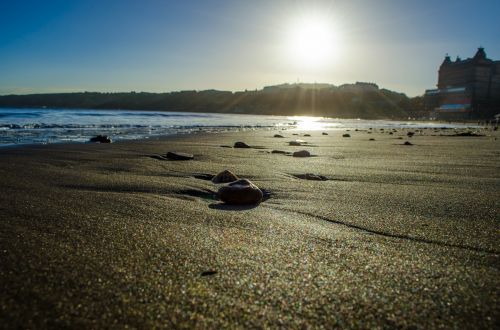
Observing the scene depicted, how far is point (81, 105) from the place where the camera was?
96688mm

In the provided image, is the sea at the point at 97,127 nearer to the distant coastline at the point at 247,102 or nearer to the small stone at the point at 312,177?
the small stone at the point at 312,177

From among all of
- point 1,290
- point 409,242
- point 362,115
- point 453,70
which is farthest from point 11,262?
point 453,70

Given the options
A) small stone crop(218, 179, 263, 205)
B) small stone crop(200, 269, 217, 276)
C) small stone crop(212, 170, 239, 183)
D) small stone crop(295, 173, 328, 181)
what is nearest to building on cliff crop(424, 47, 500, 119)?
small stone crop(295, 173, 328, 181)

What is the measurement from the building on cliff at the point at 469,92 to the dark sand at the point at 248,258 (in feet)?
250

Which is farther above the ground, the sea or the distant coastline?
the distant coastline

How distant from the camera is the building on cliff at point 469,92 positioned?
6825 centimetres

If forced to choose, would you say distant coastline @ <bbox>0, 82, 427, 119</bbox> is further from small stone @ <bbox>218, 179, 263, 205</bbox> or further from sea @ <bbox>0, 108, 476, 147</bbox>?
small stone @ <bbox>218, 179, 263, 205</bbox>

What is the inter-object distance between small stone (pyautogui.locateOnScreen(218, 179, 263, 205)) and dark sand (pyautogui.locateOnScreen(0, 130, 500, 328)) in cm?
10

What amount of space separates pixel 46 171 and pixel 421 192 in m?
3.65

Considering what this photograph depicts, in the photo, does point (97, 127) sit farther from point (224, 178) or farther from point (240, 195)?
point (240, 195)

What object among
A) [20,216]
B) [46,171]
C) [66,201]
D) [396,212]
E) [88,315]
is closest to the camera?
[88,315]

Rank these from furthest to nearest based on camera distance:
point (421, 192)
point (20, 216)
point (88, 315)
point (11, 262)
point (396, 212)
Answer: point (421, 192) < point (396, 212) < point (20, 216) < point (11, 262) < point (88, 315)

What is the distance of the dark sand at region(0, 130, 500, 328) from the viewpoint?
0.95 metres

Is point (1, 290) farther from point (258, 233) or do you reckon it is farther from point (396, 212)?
point (396, 212)
